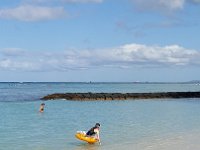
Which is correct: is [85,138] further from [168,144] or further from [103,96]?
[103,96]

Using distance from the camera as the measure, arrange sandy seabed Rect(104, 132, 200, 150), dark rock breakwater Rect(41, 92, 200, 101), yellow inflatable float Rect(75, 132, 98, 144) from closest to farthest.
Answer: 1. sandy seabed Rect(104, 132, 200, 150)
2. yellow inflatable float Rect(75, 132, 98, 144)
3. dark rock breakwater Rect(41, 92, 200, 101)

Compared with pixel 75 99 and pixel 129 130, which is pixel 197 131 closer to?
pixel 129 130

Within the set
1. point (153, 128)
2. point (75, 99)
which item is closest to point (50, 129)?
point (153, 128)

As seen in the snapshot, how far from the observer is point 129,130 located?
27.1m

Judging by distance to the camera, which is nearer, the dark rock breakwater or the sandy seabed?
the sandy seabed

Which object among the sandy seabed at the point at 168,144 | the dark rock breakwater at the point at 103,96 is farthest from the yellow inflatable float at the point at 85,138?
the dark rock breakwater at the point at 103,96

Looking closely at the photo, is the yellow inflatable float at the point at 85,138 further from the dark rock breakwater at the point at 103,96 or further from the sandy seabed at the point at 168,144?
the dark rock breakwater at the point at 103,96

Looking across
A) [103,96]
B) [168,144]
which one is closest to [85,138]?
[168,144]

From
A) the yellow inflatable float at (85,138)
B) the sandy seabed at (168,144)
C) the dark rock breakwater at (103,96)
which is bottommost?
the sandy seabed at (168,144)

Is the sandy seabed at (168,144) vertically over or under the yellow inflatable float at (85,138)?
under

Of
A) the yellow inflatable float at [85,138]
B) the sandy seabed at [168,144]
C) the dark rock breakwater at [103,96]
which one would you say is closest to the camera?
the sandy seabed at [168,144]

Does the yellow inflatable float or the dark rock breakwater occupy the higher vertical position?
the dark rock breakwater

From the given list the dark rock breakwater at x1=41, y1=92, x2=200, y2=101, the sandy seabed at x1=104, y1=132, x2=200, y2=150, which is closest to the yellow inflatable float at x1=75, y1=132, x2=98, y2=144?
the sandy seabed at x1=104, y1=132, x2=200, y2=150

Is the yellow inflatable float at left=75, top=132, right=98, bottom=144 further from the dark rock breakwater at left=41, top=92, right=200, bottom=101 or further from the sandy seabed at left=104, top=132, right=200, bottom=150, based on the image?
the dark rock breakwater at left=41, top=92, right=200, bottom=101
